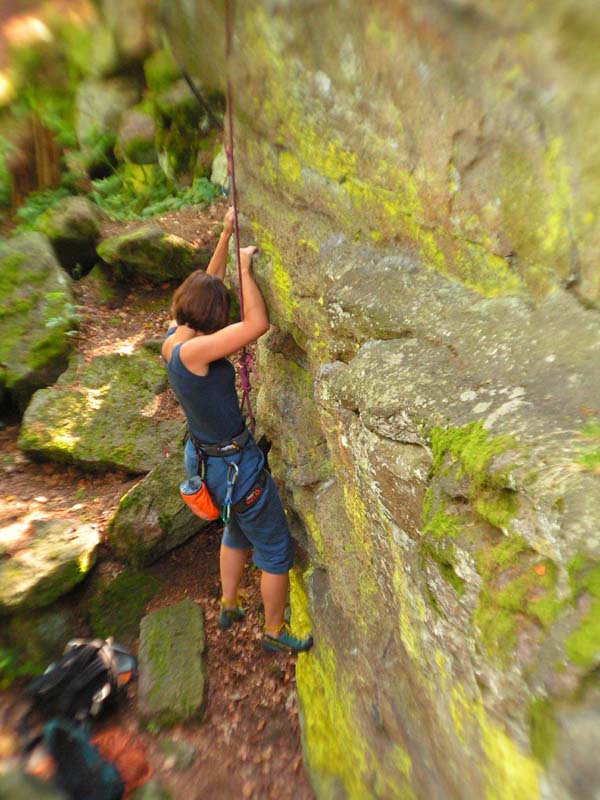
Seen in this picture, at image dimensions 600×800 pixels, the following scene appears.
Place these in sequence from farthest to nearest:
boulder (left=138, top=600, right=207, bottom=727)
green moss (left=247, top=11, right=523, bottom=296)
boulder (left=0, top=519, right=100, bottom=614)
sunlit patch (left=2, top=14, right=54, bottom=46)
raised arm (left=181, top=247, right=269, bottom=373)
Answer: sunlit patch (left=2, top=14, right=54, bottom=46), boulder (left=0, top=519, right=100, bottom=614), boulder (left=138, top=600, right=207, bottom=727), raised arm (left=181, top=247, right=269, bottom=373), green moss (left=247, top=11, right=523, bottom=296)

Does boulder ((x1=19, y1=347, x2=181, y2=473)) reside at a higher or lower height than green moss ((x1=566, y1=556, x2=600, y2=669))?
higher

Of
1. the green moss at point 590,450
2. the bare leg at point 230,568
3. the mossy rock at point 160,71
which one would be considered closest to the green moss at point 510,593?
the green moss at point 590,450

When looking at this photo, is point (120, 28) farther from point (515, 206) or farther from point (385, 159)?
point (515, 206)

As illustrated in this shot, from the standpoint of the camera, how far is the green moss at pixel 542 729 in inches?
62.4

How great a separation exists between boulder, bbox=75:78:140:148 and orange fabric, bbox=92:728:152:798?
12089 millimetres

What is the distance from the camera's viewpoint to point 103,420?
6.68 meters

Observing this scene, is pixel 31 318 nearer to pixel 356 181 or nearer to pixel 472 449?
pixel 356 181

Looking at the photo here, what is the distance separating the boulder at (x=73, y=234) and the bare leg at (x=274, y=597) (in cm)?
702

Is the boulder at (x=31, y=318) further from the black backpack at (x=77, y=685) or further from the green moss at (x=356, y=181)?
the green moss at (x=356, y=181)

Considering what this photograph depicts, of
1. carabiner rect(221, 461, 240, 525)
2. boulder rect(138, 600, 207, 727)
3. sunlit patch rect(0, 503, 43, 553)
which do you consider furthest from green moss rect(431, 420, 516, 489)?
sunlit patch rect(0, 503, 43, 553)

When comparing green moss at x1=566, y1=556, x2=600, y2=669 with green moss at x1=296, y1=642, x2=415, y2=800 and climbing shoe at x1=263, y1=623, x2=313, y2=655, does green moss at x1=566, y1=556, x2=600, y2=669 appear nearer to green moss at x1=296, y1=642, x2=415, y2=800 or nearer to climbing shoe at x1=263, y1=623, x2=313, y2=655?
green moss at x1=296, y1=642, x2=415, y2=800

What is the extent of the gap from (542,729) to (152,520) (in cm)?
445

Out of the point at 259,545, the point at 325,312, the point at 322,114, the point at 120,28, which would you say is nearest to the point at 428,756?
the point at 259,545

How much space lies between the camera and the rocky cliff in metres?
1.80
